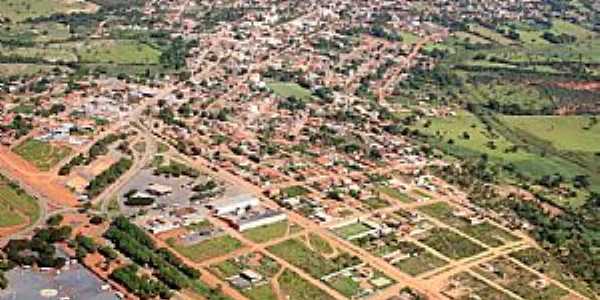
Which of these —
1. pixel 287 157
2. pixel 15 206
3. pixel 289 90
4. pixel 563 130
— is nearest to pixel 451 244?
pixel 287 157

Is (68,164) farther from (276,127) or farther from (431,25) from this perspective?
(431,25)

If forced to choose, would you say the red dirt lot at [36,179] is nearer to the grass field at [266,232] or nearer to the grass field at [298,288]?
the grass field at [266,232]

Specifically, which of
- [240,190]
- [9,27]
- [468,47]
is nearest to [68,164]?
[240,190]

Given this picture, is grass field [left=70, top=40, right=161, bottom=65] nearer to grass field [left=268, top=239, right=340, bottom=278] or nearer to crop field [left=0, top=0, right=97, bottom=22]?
crop field [left=0, top=0, right=97, bottom=22]

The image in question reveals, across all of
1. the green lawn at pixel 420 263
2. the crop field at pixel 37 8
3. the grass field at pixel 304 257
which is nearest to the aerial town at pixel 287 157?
the grass field at pixel 304 257

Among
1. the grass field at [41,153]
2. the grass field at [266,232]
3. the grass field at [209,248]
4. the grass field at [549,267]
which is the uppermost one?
the grass field at [41,153]
